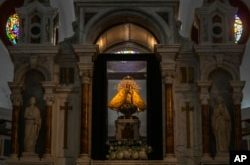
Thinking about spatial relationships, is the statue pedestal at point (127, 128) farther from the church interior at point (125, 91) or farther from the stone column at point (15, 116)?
the stone column at point (15, 116)

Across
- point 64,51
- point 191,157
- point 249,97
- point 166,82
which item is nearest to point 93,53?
point 64,51

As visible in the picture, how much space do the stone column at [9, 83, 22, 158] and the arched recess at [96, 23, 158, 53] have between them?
2457 mm

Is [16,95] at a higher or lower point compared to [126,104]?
higher

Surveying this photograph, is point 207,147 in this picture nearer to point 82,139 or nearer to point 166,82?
point 166,82

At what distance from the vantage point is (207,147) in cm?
1467

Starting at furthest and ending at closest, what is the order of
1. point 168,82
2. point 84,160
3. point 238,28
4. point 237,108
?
point 238,28 < point 168,82 < point 237,108 < point 84,160

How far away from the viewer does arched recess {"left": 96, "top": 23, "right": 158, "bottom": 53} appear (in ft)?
53.8

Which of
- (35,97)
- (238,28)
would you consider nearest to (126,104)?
(35,97)

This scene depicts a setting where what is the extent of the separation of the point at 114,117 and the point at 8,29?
27.4 feet

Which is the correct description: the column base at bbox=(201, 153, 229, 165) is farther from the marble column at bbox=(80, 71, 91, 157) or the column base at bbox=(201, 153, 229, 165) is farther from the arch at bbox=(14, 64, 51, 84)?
the arch at bbox=(14, 64, 51, 84)

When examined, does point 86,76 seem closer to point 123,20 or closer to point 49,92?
point 49,92

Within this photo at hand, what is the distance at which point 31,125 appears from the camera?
14.9m

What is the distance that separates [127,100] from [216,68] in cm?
228

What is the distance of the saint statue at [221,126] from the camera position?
48.2ft
